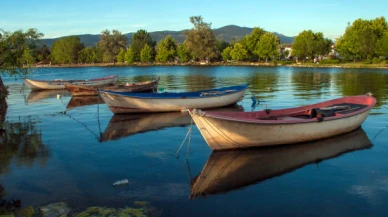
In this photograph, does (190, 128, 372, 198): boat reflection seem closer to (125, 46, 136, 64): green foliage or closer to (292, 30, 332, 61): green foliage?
(292, 30, 332, 61): green foliage

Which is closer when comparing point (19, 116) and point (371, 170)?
point (371, 170)

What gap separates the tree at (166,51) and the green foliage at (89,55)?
1526 inches

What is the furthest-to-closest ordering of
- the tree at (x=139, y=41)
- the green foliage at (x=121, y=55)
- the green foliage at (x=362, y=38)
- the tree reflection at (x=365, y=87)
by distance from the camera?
the tree at (x=139, y=41) < the green foliage at (x=121, y=55) < the green foliage at (x=362, y=38) < the tree reflection at (x=365, y=87)

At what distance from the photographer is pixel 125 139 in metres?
14.5

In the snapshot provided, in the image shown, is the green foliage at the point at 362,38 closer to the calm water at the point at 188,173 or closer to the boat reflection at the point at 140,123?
the calm water at the point at 188,173

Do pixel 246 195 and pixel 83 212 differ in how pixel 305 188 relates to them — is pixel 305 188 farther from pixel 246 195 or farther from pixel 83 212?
pixel 83 212

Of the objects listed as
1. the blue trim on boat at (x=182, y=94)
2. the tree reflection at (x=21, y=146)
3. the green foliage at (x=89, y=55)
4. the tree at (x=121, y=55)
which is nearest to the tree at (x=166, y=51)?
the tree at (x=121, y=55)

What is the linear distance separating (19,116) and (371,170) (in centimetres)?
2012

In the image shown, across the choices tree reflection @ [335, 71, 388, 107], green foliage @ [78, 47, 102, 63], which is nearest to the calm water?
tree reflection @ [335, 71, 388, 107]

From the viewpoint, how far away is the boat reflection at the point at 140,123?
51.3 ft

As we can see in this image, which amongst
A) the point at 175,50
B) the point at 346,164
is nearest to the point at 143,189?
the point at 346,164

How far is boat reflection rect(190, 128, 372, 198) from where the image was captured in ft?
30.5

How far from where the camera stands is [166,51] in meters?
132

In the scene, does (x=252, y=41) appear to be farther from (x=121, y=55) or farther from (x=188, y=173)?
(x=188, y=173)
